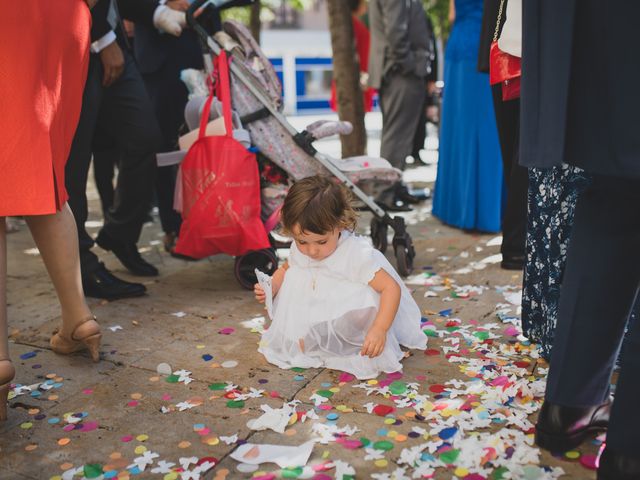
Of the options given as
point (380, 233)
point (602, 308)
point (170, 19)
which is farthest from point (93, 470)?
point (170, 19)

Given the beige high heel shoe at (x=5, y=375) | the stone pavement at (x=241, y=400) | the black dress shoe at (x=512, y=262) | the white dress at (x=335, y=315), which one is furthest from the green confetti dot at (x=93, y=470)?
the black dress shoe at (x=512, y=262)

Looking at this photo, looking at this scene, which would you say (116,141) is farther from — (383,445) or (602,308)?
(602,308)

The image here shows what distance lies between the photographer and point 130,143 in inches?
151

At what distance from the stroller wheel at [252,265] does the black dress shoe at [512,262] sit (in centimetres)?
135

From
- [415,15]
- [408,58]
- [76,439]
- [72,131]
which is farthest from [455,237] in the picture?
[76,439]

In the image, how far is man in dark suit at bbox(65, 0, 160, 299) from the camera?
11.4 ft

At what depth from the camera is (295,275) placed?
294cm

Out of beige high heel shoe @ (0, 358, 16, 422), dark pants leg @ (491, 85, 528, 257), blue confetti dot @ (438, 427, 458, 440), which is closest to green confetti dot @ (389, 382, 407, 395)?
blue confetti dot @ (438, 427, 458, 440)

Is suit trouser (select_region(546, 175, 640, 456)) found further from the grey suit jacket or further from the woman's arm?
the grey suit jacket

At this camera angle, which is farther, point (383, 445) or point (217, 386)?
point (217, 386)

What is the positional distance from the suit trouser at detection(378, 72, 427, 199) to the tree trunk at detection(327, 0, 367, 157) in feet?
2.05

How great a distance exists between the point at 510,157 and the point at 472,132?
1.38 meters

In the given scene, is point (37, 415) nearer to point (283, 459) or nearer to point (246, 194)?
point (283, 459)

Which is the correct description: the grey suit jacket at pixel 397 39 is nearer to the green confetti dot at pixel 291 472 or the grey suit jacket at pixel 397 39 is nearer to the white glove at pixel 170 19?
the white glove at pixel 170 19
